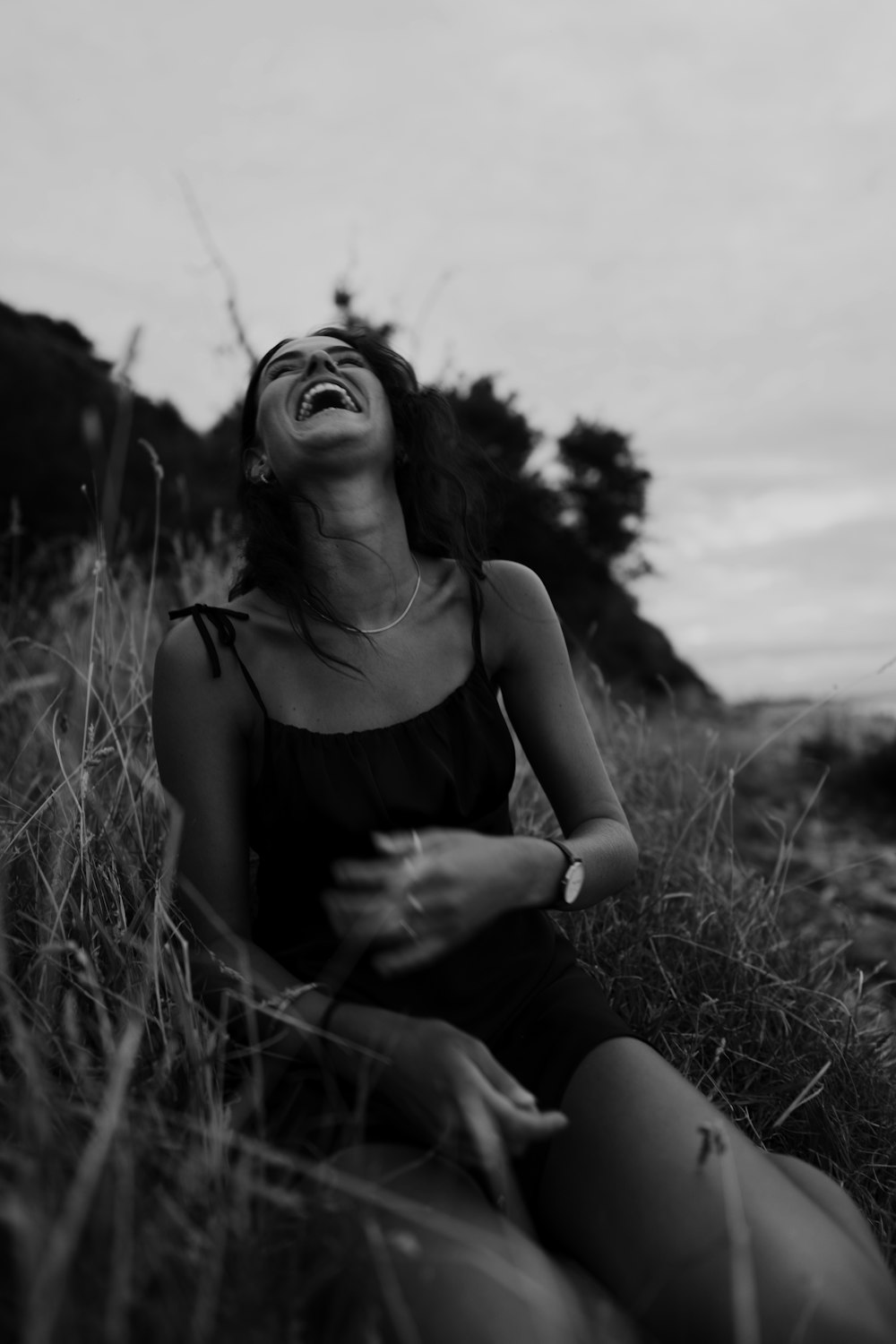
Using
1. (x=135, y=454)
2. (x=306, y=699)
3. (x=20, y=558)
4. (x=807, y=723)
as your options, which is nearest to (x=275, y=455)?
(x=306, y=699)

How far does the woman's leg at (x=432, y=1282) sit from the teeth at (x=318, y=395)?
130 cm

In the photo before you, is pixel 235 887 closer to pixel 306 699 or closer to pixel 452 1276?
pixel 306 699

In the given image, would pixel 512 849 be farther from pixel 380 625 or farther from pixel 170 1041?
pixel 380 625

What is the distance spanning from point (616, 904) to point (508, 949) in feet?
2.98

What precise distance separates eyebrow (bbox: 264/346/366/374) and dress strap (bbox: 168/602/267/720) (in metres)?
0.56

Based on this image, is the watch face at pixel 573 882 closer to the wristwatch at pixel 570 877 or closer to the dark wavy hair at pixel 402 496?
the wristwatch at pixel 570 877

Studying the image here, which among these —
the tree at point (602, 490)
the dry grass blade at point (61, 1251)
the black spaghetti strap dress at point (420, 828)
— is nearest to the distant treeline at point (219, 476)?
the tree at point (602, 490)

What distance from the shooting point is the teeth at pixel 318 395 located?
1.94 m

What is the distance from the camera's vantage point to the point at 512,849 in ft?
4.67

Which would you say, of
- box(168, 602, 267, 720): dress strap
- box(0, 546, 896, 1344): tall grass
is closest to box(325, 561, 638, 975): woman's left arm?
box(0, 546, 896, 1344): tall grass

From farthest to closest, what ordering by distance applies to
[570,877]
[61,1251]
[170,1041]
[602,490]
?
[602,490] < [570,877] < [170,1041] < [61,1251]

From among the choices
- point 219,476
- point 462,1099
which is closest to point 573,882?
point 462,1099

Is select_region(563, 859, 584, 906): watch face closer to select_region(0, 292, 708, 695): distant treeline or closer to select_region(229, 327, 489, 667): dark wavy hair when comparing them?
select_region(229, 327, 489, 667): dark wavy hair

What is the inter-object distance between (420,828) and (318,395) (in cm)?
84
